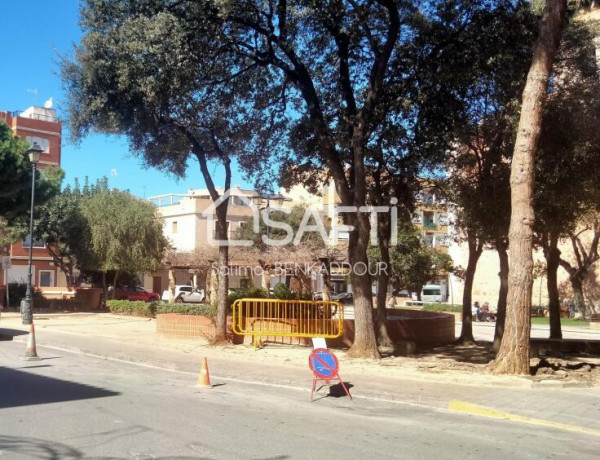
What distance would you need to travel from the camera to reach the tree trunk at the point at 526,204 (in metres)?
11.0

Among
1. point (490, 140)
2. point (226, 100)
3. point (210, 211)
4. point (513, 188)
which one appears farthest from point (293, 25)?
point (210, 211)

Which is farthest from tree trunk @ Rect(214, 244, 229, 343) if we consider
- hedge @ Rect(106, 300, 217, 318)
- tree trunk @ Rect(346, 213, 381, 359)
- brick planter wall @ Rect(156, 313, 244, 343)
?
hedge @ Rect(106, 300, 217, 318)

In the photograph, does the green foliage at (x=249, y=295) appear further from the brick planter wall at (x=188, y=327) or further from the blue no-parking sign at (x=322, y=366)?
the blue no-parking sign at (x=322, y=366)

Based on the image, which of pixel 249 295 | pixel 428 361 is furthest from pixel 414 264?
pixel 428 361

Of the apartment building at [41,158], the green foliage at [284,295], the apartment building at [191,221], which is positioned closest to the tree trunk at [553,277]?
the green foliage at [284,295]

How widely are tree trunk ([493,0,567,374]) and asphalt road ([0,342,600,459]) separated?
5.26 feet

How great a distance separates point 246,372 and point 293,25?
26.5ft

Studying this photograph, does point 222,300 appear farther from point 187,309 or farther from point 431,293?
point 431,293

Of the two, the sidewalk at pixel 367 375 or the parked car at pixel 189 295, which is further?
the parked car at pixel 189 295

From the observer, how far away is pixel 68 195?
36312 mm

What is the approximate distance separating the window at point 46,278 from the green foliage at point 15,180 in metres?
22.9

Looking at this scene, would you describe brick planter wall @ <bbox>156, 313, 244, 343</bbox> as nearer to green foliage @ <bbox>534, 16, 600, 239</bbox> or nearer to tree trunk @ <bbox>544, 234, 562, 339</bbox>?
green foliage @ <bbox>534, 16, 600, 239</bbox>

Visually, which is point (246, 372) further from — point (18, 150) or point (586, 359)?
point (18, 150)

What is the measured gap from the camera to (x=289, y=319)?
15.6 meters
